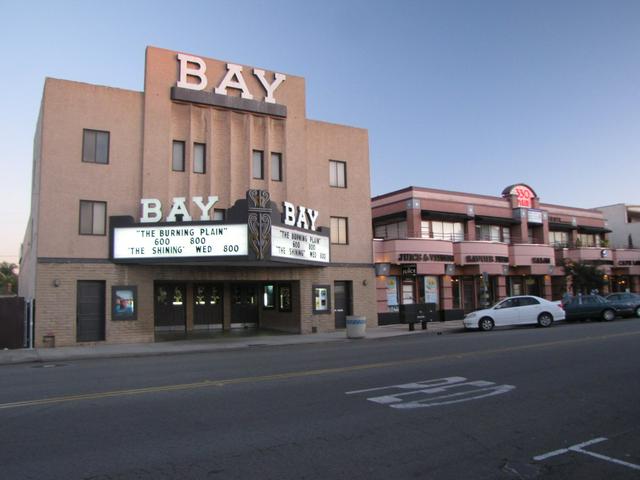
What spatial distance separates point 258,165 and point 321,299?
7.28 metres

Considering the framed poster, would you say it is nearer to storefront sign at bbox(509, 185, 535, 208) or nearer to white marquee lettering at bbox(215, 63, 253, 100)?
white marquee lettering at bbox(215, 63, 253, 100)

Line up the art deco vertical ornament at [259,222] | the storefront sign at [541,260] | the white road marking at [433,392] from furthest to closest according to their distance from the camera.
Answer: the storefront sign at [541,260], the art deco vertical ornament at [259,222], the white road marking at [433,392]

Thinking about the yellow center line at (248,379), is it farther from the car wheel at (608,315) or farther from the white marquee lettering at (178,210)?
the car wheel at (608,315)

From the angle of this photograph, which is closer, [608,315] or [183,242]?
[183,242]

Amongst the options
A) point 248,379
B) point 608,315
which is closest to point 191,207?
point 248,379

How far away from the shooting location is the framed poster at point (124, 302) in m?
21.3

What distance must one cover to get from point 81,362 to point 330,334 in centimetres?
1207

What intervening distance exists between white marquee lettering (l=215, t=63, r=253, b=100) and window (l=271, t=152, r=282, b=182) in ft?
9.68

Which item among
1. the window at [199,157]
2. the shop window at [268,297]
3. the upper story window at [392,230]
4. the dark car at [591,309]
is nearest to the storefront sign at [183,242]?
the window at [199,157]

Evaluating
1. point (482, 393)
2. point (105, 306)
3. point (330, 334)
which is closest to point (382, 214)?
point (330, 334)

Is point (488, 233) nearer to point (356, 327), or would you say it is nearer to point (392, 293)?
point (392, 293)

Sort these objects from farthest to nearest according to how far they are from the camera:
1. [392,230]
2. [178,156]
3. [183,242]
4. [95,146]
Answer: [392,230], [178,156], [95,146], [183,242]

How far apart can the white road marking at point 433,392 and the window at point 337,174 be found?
718 inches

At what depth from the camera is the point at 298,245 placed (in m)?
23.4
